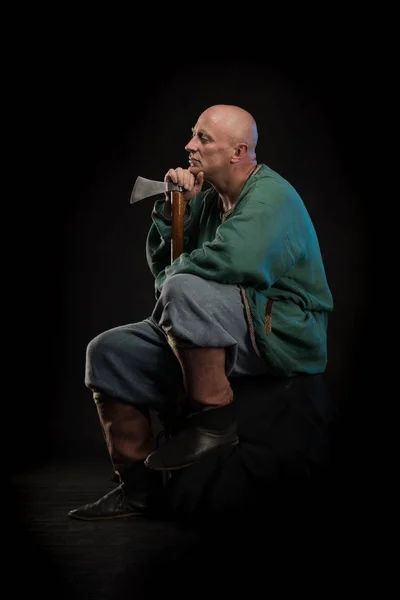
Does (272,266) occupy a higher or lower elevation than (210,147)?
lower

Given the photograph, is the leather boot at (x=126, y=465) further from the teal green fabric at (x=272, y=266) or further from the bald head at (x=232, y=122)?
the bald head at (x=232, y=122)

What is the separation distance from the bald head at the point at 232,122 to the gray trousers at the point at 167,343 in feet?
1.85

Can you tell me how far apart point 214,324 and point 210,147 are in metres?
0.67

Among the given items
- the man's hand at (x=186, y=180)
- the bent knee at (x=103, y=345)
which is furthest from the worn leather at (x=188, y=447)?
the man's hand at (x=186, y=180)

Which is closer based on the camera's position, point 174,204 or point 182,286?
point 182,286

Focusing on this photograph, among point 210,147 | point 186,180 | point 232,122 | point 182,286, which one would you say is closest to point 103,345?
point 182,286

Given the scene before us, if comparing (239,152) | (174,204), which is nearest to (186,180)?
(174,204)

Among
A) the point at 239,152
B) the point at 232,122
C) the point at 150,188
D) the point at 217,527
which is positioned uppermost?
the point at 232,122

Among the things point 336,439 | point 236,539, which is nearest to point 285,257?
point 336,439

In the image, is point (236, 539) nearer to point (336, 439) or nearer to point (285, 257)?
point (336, 439)

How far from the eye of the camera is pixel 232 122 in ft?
11.2

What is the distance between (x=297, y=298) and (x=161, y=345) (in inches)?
18.8

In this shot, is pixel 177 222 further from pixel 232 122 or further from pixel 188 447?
pixel 188 447

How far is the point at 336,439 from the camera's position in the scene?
11.3 feet
